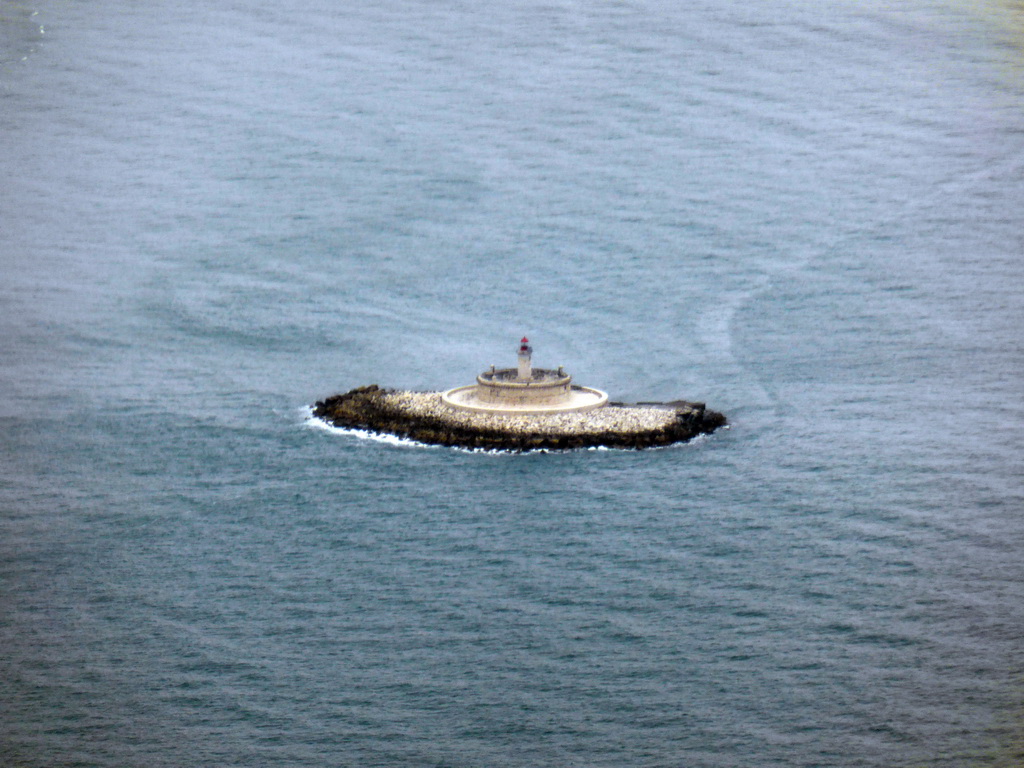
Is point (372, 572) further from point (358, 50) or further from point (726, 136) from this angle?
point (358, 50)

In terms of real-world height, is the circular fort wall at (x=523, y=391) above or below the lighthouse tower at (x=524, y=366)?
below

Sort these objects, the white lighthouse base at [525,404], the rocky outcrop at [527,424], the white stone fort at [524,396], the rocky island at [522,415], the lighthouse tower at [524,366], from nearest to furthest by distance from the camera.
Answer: the rocky outcrop at [527,424]
the rocky island at [522,415]
the white lighthouse base at [525,404]
the white stone fort at [524,396]
the lighthouse tower at [524,366]

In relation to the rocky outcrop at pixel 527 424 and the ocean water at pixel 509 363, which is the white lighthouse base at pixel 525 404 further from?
the ocean water at pixel 509 363

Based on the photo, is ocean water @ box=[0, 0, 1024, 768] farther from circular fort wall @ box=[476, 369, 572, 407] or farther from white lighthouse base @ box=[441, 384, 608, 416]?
circular fort wall @ box=[476, 369, 572, 407]

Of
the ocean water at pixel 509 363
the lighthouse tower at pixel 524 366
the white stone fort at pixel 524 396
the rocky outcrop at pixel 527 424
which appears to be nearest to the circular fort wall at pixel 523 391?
the white stone fort at pixel 524 396

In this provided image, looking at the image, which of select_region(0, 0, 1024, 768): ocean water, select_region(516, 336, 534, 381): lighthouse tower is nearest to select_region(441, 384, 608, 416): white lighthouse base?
select_region(516, 336, 534, 381): lighthouse tower

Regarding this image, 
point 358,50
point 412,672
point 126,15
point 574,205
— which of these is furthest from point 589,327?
point 126,15

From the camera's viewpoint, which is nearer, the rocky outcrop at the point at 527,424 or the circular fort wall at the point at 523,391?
the rocky outcrop at the point at 527,424
